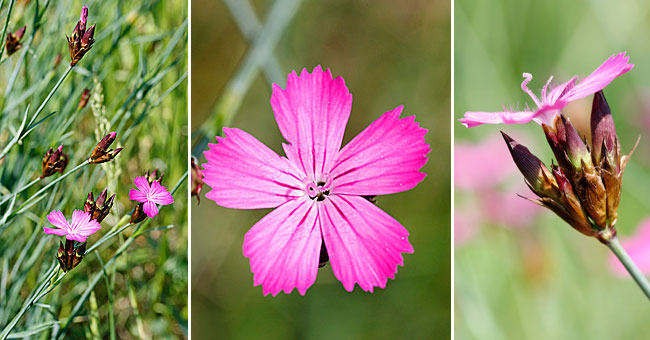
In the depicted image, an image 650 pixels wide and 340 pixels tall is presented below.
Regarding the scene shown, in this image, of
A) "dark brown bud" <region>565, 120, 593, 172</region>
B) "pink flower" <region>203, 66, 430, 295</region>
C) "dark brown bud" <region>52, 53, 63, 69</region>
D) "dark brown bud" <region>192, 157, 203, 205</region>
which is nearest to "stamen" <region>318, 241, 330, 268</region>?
"pink flower" <region>203, 66, 430, 295</region>

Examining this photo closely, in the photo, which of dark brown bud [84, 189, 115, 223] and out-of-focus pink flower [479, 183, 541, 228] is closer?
dark brown bud [84, 189, 115, 223]

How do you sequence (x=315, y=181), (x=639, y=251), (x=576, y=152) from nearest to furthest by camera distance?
1. (x=576, y=152)
2. (x=315, y=181)
3. (x=639, y=251)

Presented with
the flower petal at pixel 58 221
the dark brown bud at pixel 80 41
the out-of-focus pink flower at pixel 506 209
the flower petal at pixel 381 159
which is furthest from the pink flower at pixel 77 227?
the out-of-focus pink flower at pixel 506 209

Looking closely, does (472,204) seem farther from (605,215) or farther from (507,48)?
(605,215)

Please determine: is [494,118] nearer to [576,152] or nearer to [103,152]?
[576,152]

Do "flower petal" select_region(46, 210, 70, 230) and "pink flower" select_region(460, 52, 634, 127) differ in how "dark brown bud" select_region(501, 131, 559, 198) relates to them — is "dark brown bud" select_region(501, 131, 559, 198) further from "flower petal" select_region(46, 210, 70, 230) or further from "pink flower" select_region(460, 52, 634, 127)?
"flower petal" select_region(46, 210, 70, 230)

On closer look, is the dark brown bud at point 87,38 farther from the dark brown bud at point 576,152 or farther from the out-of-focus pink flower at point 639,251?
the out-of-focus pink flower at point 639,251

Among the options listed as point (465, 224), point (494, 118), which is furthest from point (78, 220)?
point (465, 224)
